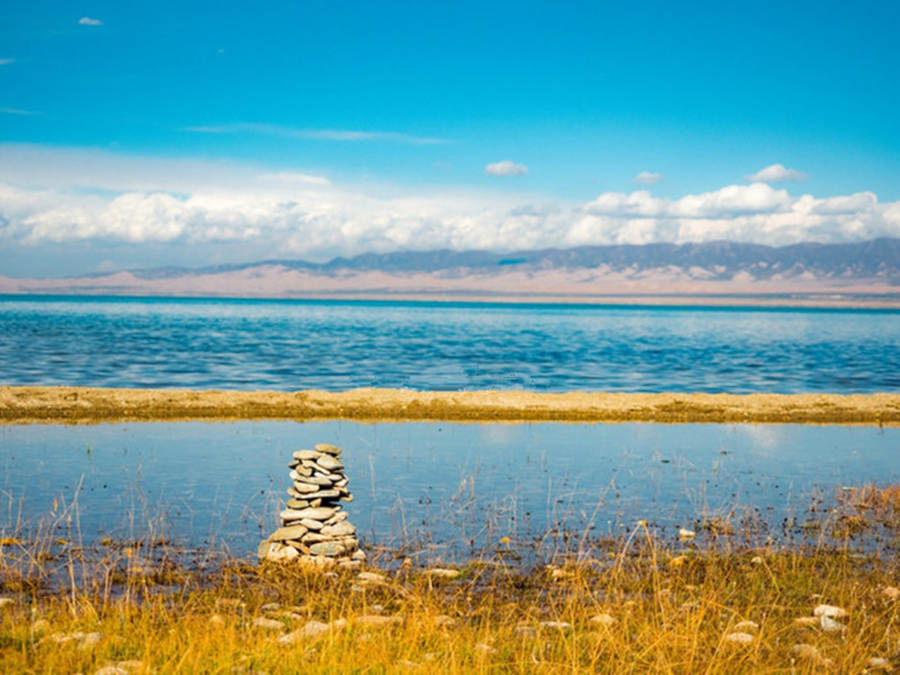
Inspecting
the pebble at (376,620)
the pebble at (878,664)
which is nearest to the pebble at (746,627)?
the pebble at (878,664)

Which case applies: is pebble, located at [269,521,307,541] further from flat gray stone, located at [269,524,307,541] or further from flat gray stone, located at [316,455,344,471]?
flat gray stone, located at [316,455,344,471]

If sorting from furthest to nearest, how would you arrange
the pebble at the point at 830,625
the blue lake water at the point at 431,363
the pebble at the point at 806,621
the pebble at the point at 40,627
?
1. the blue lake water at the point at 431,363
2. the pebble at the point at 806,621
3. the pebble at the point at 830,625
4. the pebble at the point at 40,627

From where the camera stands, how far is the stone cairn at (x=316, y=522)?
13.4 metres

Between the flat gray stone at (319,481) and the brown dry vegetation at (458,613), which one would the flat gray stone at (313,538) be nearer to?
the brown dry vegetation at (458,613)

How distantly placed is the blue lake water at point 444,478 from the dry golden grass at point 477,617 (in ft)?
5.23

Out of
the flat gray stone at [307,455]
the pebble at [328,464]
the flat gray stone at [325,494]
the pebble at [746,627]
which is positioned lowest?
the pebble at [746,627]

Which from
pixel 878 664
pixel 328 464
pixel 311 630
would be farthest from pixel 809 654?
pixel 328 464

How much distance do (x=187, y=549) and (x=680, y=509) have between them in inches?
347

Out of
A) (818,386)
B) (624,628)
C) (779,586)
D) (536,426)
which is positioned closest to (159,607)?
(624,628)

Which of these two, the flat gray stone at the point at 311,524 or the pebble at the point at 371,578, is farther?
the flat gray stone at the point at 311,524

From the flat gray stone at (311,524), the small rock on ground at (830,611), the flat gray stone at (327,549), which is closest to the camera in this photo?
the small rock on ground at (830,611)

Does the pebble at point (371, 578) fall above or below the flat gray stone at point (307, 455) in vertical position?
below

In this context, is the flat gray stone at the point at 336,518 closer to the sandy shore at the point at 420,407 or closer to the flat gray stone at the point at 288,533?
the flat gray stone at the point at 288,533

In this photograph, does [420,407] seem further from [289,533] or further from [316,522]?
[289,533]
